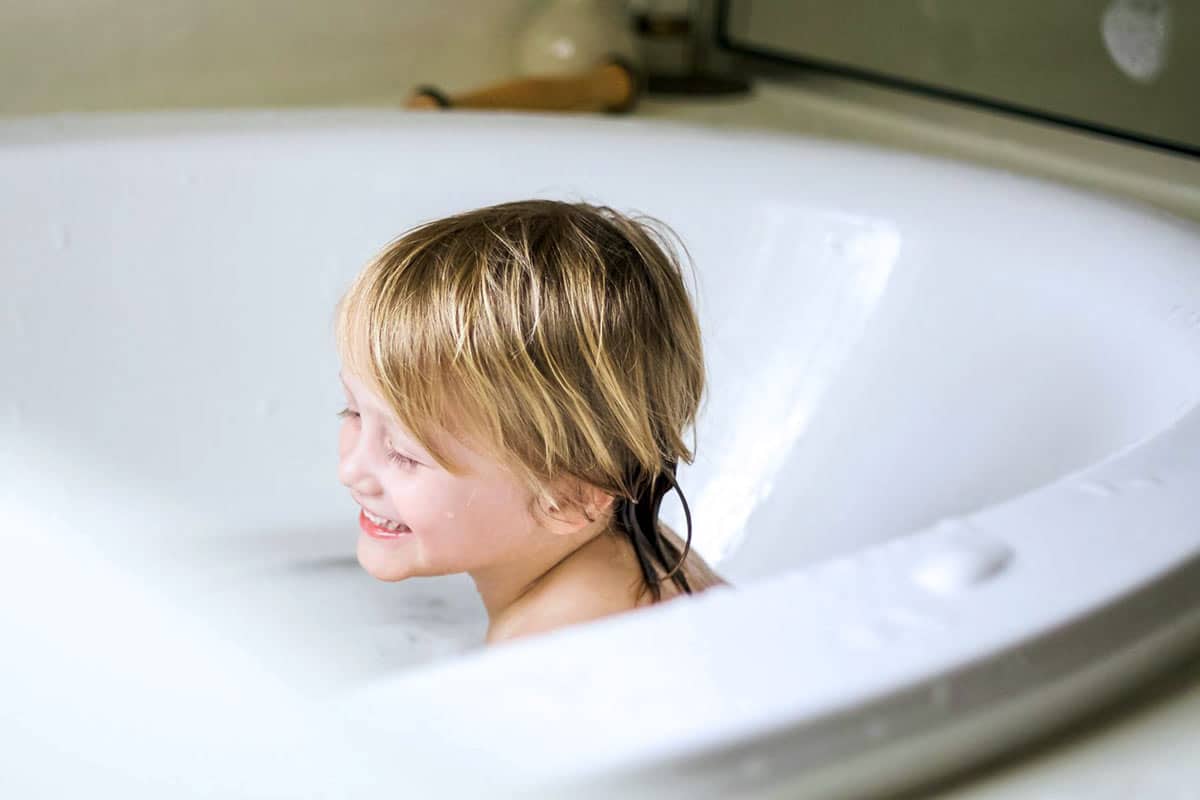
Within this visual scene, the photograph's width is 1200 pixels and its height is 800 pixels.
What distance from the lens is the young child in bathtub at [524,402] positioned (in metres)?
0.69

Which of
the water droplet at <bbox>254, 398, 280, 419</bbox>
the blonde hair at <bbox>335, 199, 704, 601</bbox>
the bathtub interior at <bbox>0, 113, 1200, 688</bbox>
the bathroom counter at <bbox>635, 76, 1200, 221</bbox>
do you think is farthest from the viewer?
the bathroom counter at <bbox>635, 76, 1200, 221</bbox>

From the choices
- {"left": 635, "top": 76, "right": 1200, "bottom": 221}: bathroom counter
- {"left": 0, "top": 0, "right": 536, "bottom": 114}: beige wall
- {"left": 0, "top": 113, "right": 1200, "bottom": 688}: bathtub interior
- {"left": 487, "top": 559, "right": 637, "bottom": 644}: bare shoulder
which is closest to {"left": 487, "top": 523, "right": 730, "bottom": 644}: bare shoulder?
{"left": 487, "top": 559, "right": 637, "bottom": 644}: bare shoulder

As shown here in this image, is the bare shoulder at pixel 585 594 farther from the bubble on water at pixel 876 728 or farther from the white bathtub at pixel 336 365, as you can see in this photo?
the bubble on water at pixel 876 728

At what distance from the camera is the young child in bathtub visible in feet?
2.25

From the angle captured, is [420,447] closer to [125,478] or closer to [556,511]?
[556,511]

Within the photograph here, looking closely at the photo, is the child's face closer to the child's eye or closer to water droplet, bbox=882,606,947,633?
the child's eye

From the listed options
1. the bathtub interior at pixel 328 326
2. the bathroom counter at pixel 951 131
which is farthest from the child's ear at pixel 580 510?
the bathroom counter at pixel 951 131

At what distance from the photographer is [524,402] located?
27.0 inches

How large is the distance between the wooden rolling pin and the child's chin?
2.18ft

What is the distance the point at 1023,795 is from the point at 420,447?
392mm

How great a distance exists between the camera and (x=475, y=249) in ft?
2.31

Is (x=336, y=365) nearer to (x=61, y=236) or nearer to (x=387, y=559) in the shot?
(x=61, y=236)

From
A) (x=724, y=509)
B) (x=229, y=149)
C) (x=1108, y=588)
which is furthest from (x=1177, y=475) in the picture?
(x=229, y=149)

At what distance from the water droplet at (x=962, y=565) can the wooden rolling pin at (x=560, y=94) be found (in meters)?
0.97
